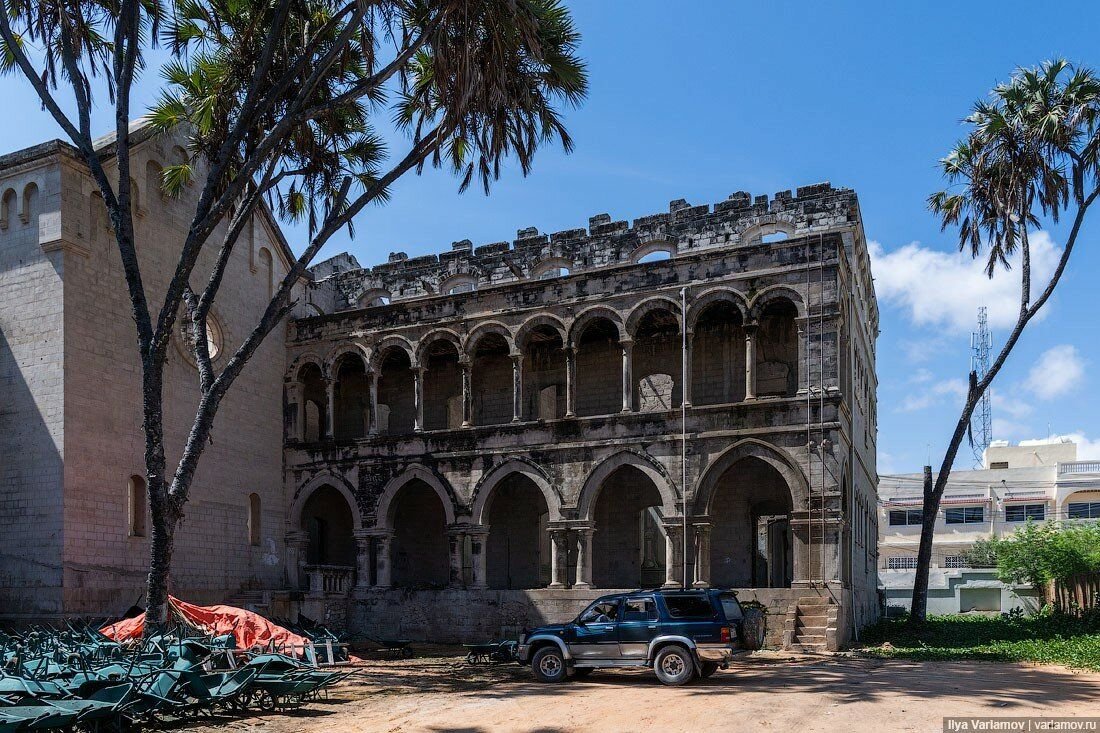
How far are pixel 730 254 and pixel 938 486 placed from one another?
951 centimetres

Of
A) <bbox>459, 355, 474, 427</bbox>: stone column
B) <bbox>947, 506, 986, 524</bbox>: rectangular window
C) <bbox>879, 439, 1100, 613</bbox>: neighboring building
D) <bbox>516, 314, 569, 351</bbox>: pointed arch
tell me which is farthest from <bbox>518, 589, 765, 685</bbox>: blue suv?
<bbox>947, 506, 986, 524</bbox>: rectangular window

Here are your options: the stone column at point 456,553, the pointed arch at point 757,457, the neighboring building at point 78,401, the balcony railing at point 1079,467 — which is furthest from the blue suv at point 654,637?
the balcony railing at point 1079,467

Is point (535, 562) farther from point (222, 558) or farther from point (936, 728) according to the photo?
point (936, 728)

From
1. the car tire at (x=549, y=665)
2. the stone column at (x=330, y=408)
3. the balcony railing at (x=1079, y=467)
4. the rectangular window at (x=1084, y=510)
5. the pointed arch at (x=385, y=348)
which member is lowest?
the rectangular window at (x=1084, y=510)

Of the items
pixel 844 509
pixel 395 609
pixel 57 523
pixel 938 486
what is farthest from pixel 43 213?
pixel 938 486

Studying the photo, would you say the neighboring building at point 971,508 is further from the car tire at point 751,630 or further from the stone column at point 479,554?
the car tire at point 751,630

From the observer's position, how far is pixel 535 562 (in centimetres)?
2842

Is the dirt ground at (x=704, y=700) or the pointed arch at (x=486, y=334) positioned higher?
the pointed arch at (x=486, y=334)

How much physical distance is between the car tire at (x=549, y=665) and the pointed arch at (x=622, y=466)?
25.3 ft

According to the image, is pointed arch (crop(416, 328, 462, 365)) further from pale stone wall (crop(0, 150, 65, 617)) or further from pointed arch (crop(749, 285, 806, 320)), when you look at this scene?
pale stone wall (crop(0, 150, 65, 617))

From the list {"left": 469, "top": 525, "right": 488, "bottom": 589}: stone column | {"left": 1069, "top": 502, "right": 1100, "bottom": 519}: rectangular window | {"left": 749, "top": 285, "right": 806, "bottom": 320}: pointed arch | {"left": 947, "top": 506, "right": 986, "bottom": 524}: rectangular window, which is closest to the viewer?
{"left": 749, "top": 285, "right": 806, "bottom": 320}: pointed arch

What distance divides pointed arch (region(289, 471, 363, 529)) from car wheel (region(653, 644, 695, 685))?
13859 mm

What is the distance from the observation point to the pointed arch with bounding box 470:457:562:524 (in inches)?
989

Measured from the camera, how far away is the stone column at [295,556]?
2759 cm
